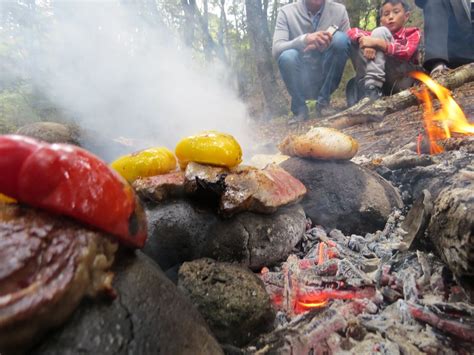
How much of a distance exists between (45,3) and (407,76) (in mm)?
10308

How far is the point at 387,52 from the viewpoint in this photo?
762 cm

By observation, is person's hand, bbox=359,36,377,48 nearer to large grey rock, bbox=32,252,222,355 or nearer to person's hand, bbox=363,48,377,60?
person's hand, bbox=363,48,377,60

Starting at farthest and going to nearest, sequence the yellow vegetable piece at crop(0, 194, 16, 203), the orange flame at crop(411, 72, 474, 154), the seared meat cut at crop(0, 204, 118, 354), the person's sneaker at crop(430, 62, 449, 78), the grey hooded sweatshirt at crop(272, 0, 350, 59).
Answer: the grey hooded sweatshirt at crop(272, 0, 350, 59) < the person's sneaker at crop(430, 62, 449, 78) < the orange flame at crop(411, 72, 474, 154) < the yellow vegetable piece at crop(0, 194, 16, 203) < the seared meat cut at crop(0, 204, 118, 354)

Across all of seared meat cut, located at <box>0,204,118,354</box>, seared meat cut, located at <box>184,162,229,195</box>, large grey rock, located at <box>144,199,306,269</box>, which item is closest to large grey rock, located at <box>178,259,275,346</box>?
large grey rock, located at <box>144,199,306,269</box>

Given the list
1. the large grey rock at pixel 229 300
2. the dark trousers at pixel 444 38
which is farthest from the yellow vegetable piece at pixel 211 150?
the dark trousers at pixel 444 38

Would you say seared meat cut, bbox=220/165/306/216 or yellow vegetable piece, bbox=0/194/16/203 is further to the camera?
seared meat cut, bbox=220/165/306/216

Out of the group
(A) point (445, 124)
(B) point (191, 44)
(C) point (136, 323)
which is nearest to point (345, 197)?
(C) point (136, 323)

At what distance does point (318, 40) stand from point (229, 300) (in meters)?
7.70

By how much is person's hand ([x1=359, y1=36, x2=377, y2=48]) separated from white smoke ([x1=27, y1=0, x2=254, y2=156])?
11.9 ft

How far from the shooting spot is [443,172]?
3.04m

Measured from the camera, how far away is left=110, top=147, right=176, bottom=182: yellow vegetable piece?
7.94ft

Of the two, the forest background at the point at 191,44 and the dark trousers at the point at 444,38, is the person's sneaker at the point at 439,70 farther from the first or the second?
the forest background at the point at 191,44

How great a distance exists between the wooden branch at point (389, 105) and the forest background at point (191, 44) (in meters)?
3.35

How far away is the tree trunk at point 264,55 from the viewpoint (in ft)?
41.2
